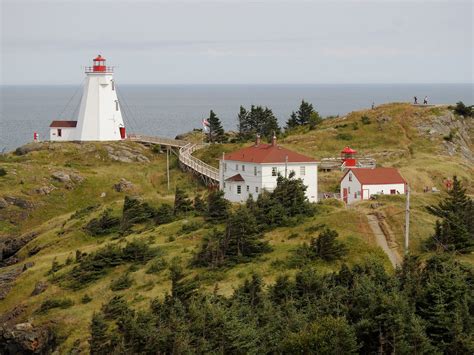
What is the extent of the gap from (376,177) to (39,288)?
1048 inches

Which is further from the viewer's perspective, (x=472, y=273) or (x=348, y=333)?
(x=472, y=273)

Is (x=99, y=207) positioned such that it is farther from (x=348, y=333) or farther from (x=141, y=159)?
(x=348, y=333)

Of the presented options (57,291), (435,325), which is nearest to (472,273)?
(435,325)

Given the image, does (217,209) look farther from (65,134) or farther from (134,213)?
(65,134)

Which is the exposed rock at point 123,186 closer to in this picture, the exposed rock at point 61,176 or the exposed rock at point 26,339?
the exposed rock at point 61,176

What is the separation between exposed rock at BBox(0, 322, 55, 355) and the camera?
171ft

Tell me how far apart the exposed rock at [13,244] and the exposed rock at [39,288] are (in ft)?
46.7

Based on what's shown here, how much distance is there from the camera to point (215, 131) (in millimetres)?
104875

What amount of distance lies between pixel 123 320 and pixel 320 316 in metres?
10.6

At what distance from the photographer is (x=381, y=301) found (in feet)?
140

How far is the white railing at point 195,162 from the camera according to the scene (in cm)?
8462

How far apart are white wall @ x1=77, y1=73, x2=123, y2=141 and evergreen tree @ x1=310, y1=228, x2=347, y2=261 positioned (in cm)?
5258


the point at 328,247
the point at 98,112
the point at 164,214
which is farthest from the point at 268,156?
→ the point at 98,112

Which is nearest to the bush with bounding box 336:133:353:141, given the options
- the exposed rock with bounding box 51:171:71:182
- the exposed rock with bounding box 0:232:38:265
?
the exposed rock with bounding box 51:171:71:182
